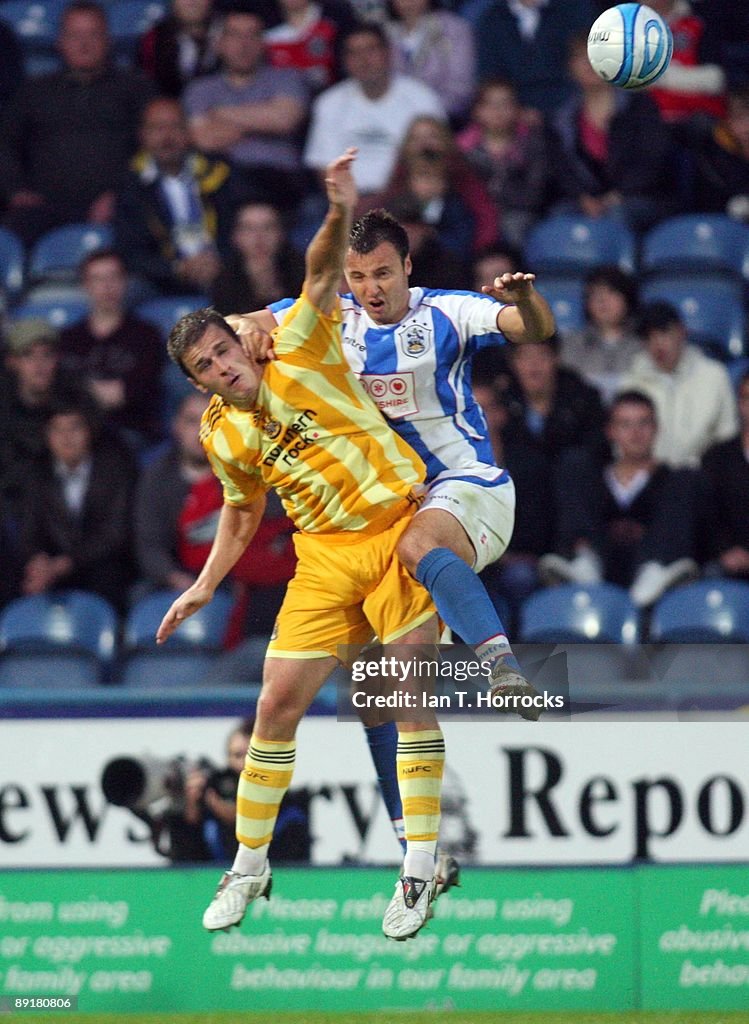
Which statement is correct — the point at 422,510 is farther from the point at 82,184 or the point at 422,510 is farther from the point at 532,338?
the point at 82,184

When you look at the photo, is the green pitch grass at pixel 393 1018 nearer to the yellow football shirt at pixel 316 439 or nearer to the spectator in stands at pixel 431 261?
the yellow football shirt at pixel 316 439

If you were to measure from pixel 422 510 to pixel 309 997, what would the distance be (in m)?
3.32

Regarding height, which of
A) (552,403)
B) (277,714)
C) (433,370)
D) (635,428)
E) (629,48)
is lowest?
(277,714)

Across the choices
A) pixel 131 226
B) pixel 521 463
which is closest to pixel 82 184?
pixel 131 226

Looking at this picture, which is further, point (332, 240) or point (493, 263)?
point (493, 263)

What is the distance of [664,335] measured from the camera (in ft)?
35.8

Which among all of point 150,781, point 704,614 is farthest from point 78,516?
point 704,614

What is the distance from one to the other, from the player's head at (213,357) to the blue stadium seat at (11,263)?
6.34 meters

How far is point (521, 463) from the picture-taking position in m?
9.71

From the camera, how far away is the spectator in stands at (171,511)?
33.7ft

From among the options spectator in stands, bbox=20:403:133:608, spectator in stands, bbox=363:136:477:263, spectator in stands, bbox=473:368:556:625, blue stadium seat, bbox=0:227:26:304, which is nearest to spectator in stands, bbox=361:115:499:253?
spectator in stands, bbox=363:136:477:263

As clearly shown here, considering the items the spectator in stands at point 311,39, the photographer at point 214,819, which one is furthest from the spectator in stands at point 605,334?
the photographer at point 214,819

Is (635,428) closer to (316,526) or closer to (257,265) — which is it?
(257,265)

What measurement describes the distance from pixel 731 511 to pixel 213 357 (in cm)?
432
